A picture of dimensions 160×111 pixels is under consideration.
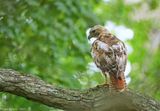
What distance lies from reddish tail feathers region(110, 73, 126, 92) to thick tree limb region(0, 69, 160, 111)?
0.06 m

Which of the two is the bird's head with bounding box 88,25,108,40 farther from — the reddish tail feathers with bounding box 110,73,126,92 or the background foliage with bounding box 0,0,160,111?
the background foliage with bounding box 0,0,160,111

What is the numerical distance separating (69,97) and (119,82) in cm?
52

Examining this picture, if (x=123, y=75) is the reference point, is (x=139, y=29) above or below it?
above

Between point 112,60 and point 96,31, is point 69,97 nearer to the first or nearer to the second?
point 112,60

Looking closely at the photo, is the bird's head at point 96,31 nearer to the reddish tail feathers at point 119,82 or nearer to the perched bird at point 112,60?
the perched bird at point 112,60

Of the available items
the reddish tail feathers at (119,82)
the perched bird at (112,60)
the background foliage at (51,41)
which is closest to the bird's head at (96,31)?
the perched bird at (112,60)

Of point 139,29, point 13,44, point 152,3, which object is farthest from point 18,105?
point 139,29

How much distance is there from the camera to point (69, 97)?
6.14m

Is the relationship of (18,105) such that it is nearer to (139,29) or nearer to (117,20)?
(117,20)

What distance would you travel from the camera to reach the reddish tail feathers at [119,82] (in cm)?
627

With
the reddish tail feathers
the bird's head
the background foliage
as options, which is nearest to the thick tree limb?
the reddish tail feathers

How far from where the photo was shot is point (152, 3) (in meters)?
12.0

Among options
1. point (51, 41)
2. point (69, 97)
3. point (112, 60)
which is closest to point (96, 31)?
point (112, 60)

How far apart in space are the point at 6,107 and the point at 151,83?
1759 mm
